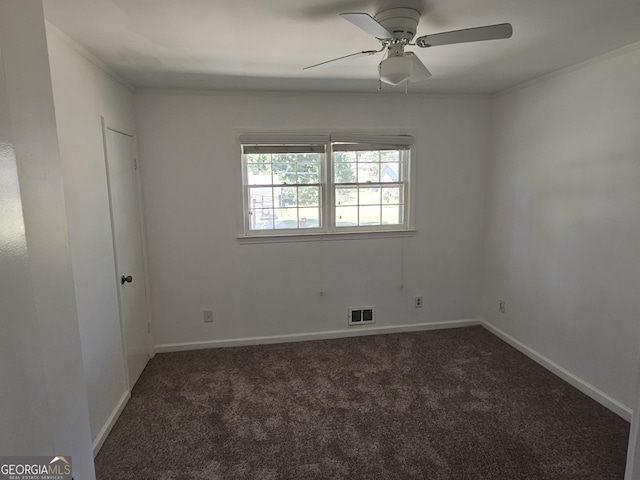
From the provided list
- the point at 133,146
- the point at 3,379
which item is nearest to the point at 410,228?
the point at 133,146

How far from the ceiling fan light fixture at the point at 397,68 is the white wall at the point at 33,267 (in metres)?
1.46

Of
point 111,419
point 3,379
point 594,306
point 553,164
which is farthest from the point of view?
point 553,164

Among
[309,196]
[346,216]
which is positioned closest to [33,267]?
[309,196]

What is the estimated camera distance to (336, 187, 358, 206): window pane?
3725 millimetres

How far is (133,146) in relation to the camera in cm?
316

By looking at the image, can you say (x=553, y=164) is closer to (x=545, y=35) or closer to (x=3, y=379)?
(x=545, y=35)

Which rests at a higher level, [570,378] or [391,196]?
[391,196]

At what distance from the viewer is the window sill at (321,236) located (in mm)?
3568

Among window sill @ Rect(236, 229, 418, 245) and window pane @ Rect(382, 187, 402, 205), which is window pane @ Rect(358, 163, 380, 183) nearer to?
window pane @ Rect(382, 187, 402, 205)

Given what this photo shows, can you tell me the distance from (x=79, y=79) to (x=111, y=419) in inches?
87.7

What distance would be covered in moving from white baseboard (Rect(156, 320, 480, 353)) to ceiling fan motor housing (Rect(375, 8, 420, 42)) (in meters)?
2.86

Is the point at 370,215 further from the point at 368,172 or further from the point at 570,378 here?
the point at 570,378

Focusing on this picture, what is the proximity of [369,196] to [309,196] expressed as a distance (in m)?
0.64

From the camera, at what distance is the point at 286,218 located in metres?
3.67
